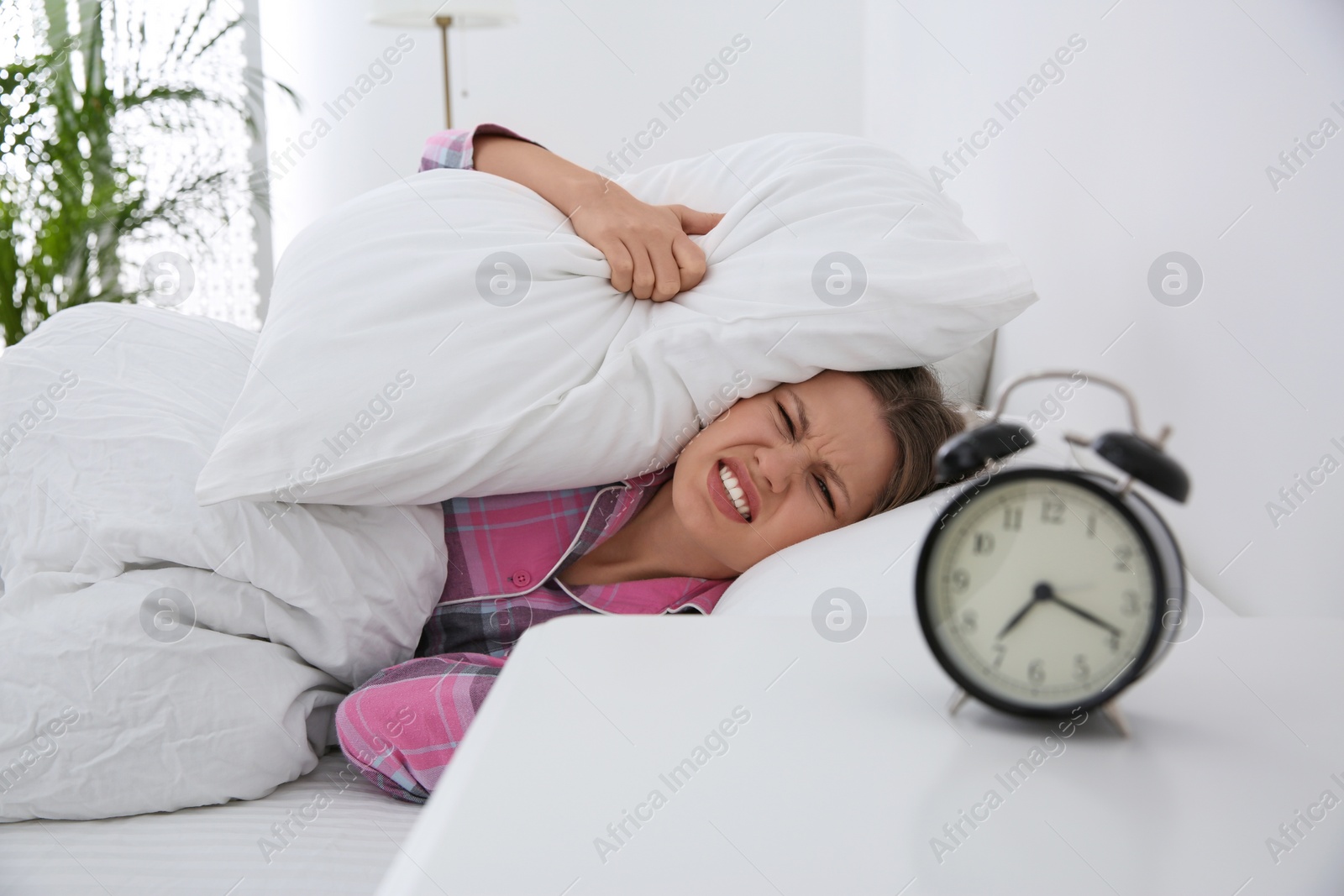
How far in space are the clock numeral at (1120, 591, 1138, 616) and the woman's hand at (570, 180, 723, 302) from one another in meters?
0.61

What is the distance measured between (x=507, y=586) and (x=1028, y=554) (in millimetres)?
710

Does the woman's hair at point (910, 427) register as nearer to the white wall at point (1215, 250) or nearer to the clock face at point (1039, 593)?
the white wall at point (1215, 250)

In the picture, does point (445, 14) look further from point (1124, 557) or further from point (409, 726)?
point (1124, 557)

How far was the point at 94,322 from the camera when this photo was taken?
1147 millimetres

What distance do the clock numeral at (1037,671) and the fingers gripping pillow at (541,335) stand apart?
480mm

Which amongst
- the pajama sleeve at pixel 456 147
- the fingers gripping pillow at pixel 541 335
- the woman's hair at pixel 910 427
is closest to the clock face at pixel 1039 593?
the fingers gripping pillow at pixel 541 335

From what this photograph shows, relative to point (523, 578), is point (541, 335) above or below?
above

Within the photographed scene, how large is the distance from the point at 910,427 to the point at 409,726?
0.55 meters

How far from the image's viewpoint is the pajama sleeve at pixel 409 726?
0.86m

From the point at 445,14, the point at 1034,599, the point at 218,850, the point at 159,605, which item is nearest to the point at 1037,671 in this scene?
the point at 1034,599

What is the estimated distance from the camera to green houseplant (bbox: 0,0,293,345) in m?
2.64

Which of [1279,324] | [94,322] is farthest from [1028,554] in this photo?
[94,322]

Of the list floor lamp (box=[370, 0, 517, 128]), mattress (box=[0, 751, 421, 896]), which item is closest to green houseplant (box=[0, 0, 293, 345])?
floor lamp (box=[370, 0, 517, 128])

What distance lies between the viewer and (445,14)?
273cm
